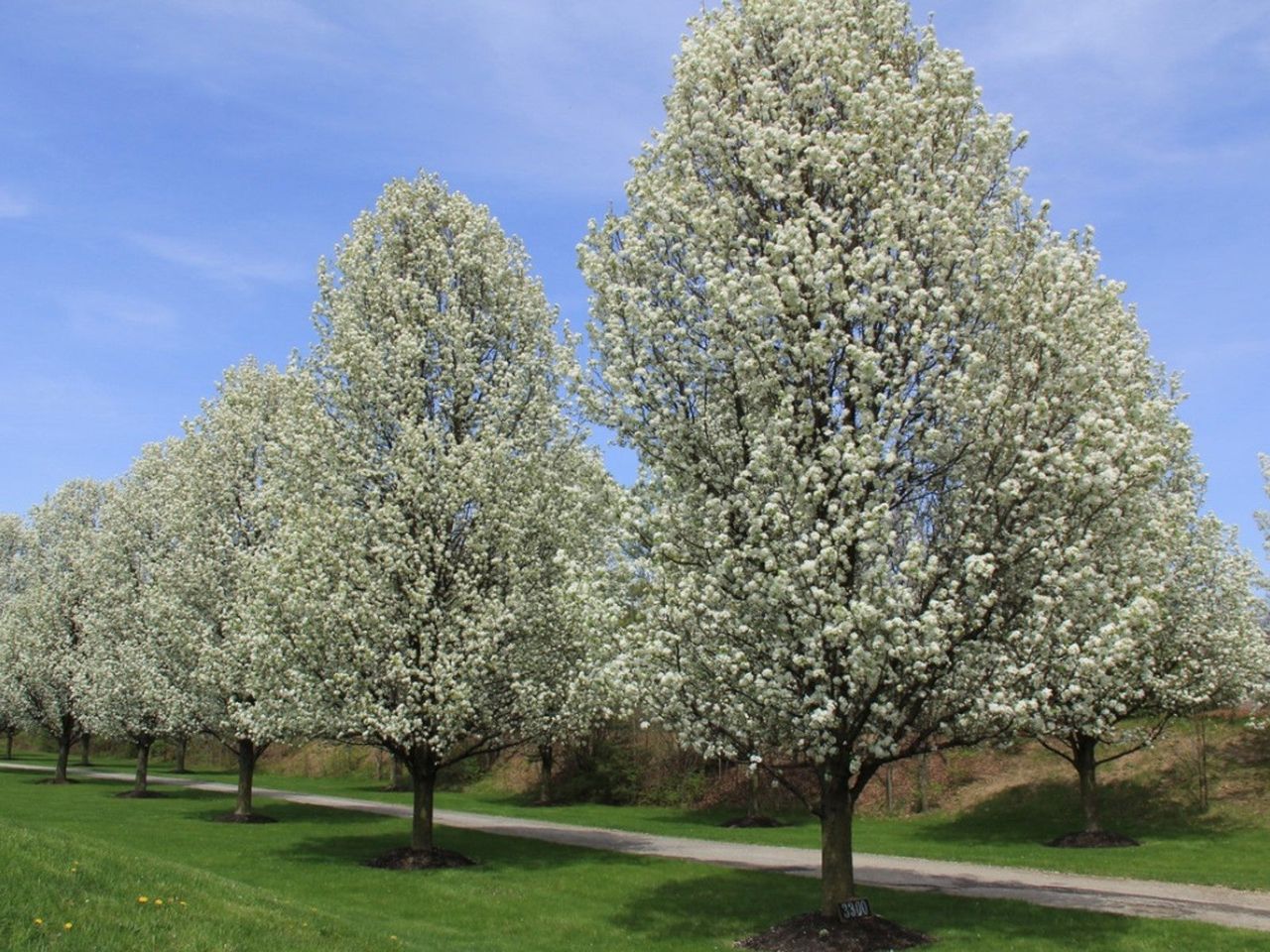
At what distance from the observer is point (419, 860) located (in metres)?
25.6

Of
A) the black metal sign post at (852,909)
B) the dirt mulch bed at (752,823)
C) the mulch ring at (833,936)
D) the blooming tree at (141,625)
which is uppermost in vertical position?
the blooming tree at (141,625)

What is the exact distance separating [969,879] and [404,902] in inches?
507

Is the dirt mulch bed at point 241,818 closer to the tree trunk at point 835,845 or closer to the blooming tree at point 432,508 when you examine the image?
the blooming tree at point 432,508

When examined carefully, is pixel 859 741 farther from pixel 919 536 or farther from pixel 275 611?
pixel 275 611

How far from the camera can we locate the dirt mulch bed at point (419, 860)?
2534 centimetres

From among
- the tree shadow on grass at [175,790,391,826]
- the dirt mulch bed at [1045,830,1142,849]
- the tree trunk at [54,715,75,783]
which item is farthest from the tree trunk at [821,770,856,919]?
the tree trunk at [54,715,75,783]

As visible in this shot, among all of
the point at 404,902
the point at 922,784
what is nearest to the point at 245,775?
the point at 404,902

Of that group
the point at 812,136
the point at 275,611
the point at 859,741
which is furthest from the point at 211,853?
the point at 812,136

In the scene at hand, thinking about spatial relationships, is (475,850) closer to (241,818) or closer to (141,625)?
(241,818)

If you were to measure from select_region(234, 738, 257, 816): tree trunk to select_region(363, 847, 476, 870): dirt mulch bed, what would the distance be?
1380 centimetres

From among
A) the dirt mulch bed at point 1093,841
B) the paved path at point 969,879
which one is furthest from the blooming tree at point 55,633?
the dirt mulch bed at point 1093,841

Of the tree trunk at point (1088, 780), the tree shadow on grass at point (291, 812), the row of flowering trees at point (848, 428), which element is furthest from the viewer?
the tree shadow on grass at point (291, 812)

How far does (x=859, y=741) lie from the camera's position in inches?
628

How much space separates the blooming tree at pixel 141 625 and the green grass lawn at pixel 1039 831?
47.6ft
